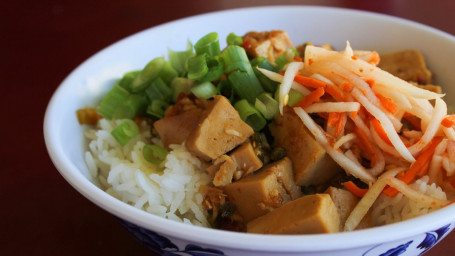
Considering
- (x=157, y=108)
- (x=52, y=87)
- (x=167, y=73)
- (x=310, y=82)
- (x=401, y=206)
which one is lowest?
(x=52, y=87)

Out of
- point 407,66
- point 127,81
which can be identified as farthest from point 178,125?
point 407,66

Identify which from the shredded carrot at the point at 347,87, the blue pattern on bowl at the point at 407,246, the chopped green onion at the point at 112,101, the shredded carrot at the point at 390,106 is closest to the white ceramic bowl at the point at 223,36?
the blue pattern on bowl at the point at 407,246

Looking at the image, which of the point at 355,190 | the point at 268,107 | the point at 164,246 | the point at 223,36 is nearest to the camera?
the point at 164,246

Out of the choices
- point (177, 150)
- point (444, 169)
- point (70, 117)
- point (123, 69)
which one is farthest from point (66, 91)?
point (444, 169)

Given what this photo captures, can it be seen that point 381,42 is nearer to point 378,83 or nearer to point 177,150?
point 378,83

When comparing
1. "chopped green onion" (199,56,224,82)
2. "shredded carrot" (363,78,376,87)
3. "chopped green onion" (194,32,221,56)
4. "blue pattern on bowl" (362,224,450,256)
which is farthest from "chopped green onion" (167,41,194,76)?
"blue pattern on bowl" (362,224,450,256)

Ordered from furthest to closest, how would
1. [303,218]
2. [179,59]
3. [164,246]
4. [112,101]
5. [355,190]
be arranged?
[179,59] < [112,101] < [355,190] < [164,246] < [303,218]

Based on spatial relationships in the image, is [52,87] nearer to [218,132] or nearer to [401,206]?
[218,132]
